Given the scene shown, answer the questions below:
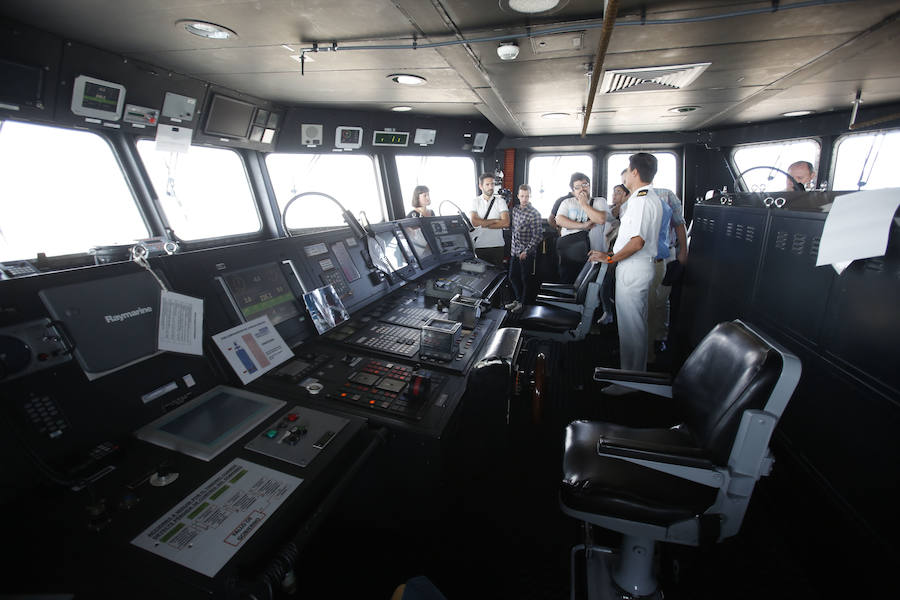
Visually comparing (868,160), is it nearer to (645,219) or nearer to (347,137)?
(645,219)

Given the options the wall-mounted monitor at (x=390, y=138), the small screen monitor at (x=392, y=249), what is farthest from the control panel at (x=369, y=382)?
the wall-mounted monitor at (x=390, y=138)

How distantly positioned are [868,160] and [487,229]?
4047 mm

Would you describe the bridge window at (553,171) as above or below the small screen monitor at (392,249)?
above

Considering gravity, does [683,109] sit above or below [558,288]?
above

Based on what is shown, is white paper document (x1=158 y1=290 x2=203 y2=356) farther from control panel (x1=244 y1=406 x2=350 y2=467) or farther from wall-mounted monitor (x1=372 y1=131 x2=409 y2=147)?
wall-mounted monitor (x1=372 y1=131 x2=409 y2=147)

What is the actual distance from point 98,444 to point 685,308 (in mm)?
3877

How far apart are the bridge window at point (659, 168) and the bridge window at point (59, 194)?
5713mm

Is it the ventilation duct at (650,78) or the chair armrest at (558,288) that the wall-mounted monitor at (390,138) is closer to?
the ventilation duct at (650,78)

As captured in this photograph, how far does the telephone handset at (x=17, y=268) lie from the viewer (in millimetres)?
1634

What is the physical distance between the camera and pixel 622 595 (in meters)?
1.27

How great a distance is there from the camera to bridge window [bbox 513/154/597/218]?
18.5 ft

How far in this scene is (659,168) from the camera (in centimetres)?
532

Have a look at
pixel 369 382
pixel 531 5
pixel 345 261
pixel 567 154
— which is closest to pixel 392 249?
pixel 345 261

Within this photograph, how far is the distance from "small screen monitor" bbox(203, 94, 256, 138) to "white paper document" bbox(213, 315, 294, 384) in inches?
93.3
